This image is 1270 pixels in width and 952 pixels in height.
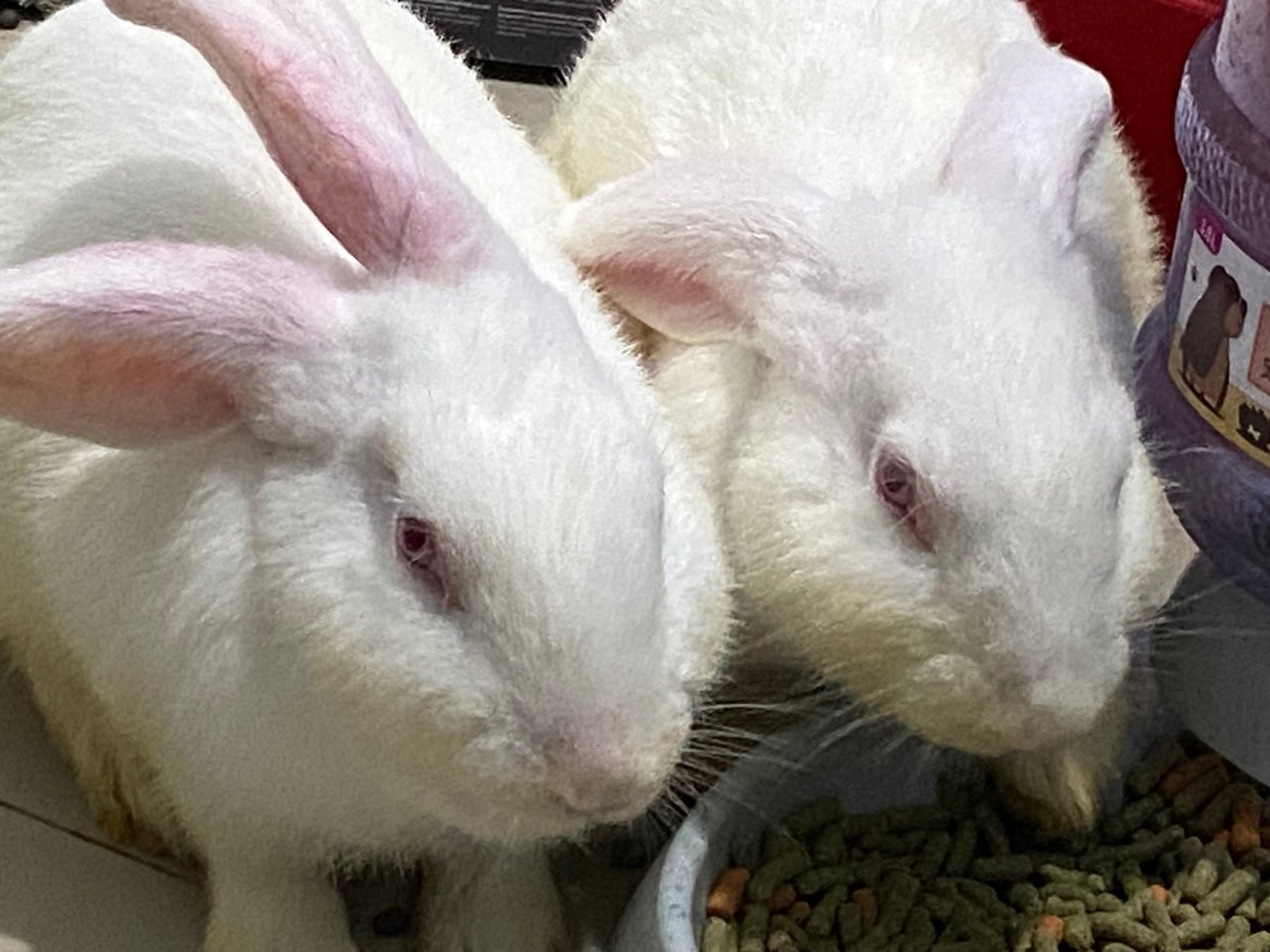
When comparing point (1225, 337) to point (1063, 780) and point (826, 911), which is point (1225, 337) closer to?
point (1063, 780)

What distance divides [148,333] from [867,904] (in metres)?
0.76

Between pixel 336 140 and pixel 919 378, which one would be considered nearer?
pixel 336 140

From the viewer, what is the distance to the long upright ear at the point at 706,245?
1.57m

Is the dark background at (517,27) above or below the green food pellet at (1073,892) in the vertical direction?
above

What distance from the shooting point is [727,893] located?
1.56 meters

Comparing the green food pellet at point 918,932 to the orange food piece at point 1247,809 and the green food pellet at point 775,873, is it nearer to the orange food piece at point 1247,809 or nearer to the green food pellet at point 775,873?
the green food pellet at point 775,873

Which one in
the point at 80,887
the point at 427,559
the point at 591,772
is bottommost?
the point at 80,887

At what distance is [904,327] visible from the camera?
149 cm

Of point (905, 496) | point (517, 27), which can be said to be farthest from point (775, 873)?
point (517, 27)

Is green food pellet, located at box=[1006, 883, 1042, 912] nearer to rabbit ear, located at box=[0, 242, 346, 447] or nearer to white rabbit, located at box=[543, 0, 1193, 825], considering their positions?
white rabbit, located at box=[543, 0, 1193, 825]

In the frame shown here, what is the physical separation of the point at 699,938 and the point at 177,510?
54 cm

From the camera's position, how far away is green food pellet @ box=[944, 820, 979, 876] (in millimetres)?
1631

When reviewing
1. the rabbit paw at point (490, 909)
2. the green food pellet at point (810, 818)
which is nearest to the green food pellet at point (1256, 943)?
the green food pellet at point (810, 818)

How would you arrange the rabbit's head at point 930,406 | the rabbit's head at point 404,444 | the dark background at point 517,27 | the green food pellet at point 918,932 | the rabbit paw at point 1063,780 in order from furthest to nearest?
the dark background at point 517,27, the rabbit paw at point 1063,780, the green food pellet at point 918,932, the rabbit's head at point 930,406, the rabbit's head at point 404,444
